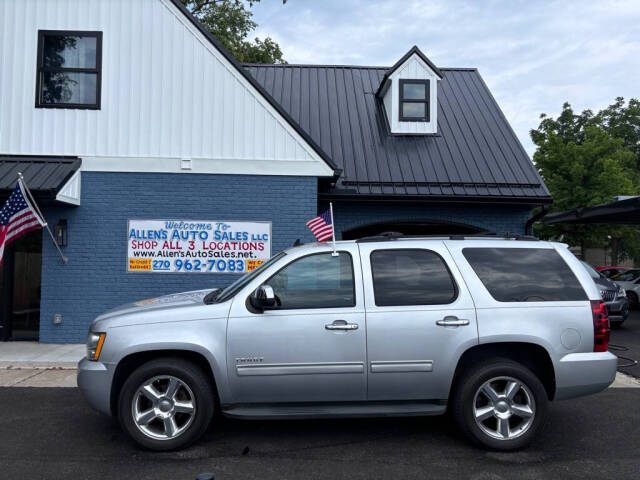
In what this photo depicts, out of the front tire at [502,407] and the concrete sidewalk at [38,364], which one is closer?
the front tire at [502,407]

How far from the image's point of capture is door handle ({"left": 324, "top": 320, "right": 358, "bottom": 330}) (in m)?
4.60

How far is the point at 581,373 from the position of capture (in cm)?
467

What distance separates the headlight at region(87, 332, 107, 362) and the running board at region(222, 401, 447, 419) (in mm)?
1207

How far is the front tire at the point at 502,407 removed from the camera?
4.61 meters

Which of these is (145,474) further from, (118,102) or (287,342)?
(118,102)

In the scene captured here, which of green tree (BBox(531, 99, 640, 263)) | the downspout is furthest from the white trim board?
green tree (BBox(531, 99, 640, 263))

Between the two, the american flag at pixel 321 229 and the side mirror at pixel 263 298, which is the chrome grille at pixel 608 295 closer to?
the american flag at pixel 321 229

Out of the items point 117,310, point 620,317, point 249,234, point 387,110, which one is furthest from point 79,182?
point 620,317

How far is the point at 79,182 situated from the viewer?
960 centimetres

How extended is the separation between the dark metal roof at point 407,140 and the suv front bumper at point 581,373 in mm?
6290

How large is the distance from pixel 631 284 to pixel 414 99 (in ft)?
34.1

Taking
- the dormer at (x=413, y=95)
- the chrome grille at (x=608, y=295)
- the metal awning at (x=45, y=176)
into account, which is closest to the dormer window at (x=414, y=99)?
the dormer at (x=413, y=95)

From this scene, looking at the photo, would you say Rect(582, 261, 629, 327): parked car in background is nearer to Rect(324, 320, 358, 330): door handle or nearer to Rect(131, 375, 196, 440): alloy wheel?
Rect(324, 320, 358, 330): door handle

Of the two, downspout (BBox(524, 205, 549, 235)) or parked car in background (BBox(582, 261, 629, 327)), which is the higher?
downspout (BBox(524, 205, 549, 235))
